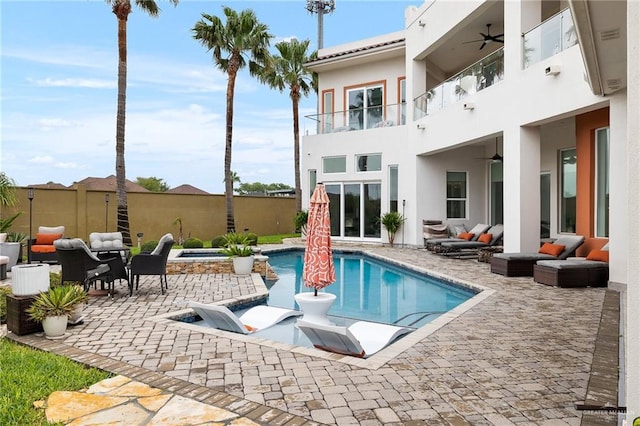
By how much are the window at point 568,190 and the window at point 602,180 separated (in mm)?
2713

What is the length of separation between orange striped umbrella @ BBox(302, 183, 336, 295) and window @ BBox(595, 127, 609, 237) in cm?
738

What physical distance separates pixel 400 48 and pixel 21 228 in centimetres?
1615

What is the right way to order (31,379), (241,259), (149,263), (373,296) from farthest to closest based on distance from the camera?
(241,259) → (373,296) → (149,263) → (31,379)

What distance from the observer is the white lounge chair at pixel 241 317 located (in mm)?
6775

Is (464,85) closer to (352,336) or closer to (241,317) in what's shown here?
(241,317)

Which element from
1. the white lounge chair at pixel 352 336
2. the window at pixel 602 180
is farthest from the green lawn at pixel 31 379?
the window at pixel 602 180

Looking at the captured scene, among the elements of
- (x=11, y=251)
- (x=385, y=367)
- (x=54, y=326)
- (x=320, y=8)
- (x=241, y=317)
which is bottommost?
(x=241, y=317)

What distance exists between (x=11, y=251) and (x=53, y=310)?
7.67 meters

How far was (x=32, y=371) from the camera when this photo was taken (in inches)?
180

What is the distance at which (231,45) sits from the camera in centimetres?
2106

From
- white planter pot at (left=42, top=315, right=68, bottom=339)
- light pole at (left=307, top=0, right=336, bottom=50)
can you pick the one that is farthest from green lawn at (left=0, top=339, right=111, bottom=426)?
light pole at (left=307, top=0, right=336, bottom=50)

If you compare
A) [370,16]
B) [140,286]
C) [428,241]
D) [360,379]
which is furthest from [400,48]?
[360,379]

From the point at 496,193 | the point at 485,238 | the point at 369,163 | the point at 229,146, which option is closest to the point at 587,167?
the point at 485,238

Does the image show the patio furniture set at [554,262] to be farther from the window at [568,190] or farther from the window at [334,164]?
the window at [334,164]
